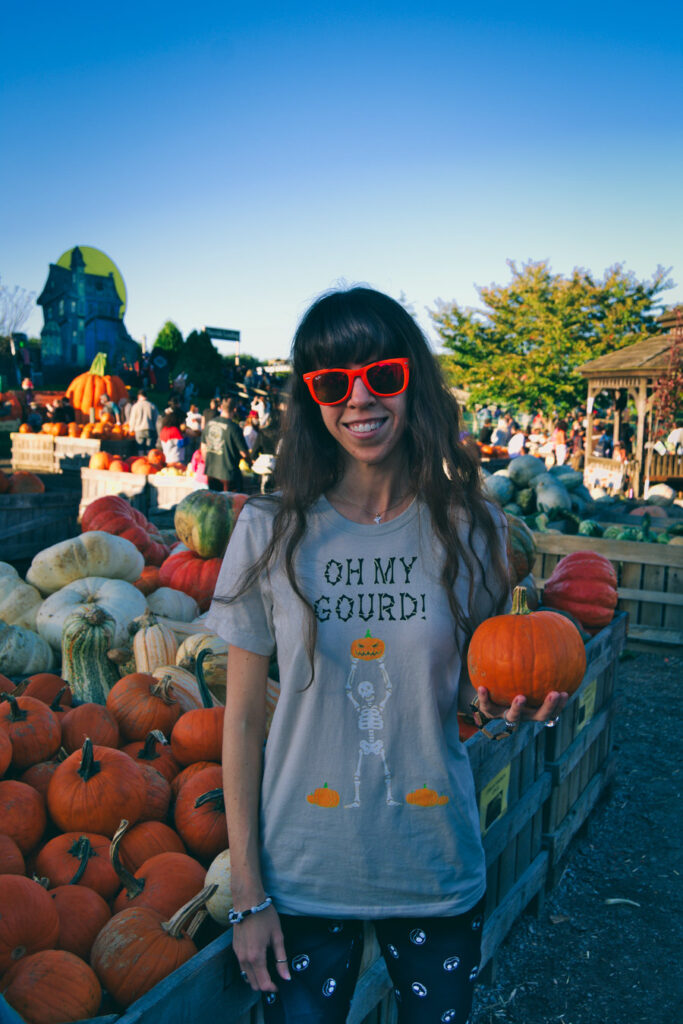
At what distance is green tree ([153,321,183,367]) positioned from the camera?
121ft

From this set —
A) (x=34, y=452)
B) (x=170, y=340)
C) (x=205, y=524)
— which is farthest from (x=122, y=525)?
(x=170, y=340)

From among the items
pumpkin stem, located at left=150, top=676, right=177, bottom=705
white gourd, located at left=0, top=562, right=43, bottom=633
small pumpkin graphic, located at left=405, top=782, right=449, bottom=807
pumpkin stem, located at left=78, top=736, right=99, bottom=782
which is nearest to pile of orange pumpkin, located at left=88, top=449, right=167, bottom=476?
white gourd, located at left=0, top=562, right=43, bottom=633

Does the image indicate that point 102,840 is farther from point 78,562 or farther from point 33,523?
point 33,523

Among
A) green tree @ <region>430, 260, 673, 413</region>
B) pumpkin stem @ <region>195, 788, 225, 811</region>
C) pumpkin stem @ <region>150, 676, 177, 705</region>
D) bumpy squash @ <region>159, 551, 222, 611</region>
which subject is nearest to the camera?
pumpkin stem @ <region>195, 788, 225, 811</region>

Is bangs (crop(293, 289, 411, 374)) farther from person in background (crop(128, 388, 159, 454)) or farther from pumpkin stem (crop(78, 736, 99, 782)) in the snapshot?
person in background (crop(128, 388, 159, 454))

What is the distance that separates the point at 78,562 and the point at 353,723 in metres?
3.37

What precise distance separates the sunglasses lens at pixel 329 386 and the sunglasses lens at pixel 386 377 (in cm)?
6

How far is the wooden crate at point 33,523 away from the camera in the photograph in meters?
6.90

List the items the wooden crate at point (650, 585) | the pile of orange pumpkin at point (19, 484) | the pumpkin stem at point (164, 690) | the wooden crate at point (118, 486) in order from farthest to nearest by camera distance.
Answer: the wooden crate at point (118, 486), the pile of orange pumpkin at point (19, 484), the wooden crate at point (650, 585), the pumpkin stem at point (164, 690)

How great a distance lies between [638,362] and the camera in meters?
17.7

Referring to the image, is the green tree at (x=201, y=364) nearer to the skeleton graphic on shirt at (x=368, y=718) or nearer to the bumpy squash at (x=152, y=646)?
the bumpy squash at (x=152, y=646)

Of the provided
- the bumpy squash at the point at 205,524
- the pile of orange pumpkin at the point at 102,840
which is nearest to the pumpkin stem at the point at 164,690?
the pile of orange pumpkin at the point at 102,840

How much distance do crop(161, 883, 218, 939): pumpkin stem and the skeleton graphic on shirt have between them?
49 centimetres

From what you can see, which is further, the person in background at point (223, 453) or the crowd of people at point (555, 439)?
the crowd of people at point (555, 439)
